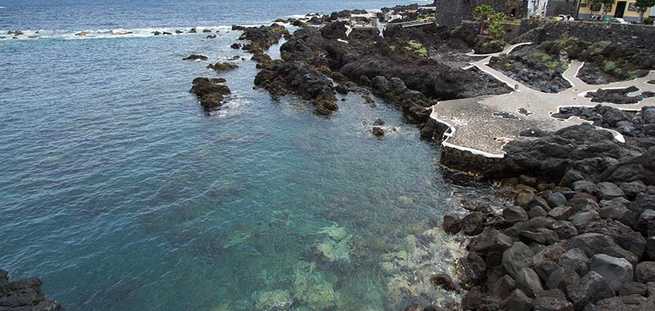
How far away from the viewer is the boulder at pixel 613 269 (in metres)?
16.5

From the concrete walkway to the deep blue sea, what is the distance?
11.0 feet

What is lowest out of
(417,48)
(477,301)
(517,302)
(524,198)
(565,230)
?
(477,301)

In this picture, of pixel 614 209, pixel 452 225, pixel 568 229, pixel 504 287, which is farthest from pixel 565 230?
pixel 452 225

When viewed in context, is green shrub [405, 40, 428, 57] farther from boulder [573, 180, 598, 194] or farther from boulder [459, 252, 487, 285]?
boulder [459, 252, 487, 285]

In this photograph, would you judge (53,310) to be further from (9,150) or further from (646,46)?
(646,46)

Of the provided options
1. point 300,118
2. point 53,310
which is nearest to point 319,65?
point 300,118

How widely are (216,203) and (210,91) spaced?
27.5 meters

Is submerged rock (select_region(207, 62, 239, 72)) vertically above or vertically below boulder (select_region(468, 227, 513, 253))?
above

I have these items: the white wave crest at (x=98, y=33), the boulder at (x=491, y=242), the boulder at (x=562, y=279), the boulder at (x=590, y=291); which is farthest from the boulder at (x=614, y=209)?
the white wave crest at (x=98, y=33)

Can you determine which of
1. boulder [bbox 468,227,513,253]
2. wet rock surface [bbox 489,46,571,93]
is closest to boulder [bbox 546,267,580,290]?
boulder [bbox 468,227,513,253]

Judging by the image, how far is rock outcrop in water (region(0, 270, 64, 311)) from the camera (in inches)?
723

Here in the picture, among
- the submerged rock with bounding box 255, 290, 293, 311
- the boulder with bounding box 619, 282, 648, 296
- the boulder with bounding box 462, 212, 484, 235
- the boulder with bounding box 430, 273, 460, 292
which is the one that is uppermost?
the boulder with bounding box 619, 282, 648, 296

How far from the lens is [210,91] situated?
5222cm

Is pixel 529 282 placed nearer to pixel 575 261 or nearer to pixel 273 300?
pixel 575 261
